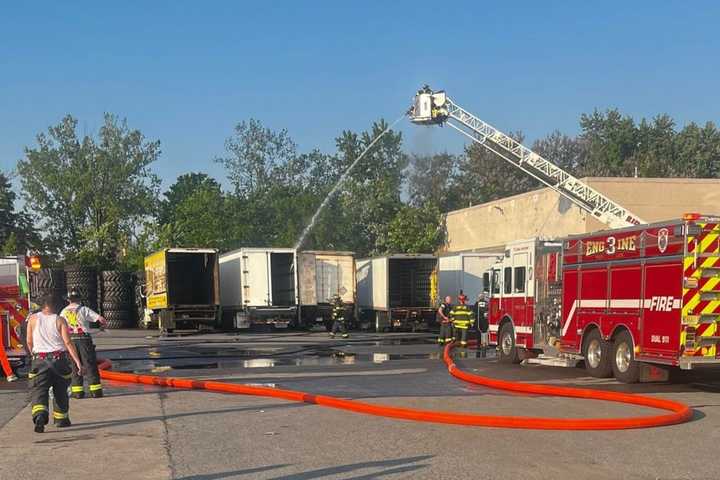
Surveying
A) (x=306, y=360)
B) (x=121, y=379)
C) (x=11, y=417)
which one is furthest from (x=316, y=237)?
(x=11, y=417)

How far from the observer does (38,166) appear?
64562 millimetres

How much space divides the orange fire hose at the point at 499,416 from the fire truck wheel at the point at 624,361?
2.39 meters

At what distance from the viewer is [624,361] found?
1404cm

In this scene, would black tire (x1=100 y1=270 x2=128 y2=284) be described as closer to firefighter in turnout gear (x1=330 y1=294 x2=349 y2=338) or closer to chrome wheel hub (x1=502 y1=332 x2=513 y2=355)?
firefighter in turnout gear (x1=330 y1=294 x2=349 y2=338)

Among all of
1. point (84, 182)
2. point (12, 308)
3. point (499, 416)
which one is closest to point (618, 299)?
point (499, 416)

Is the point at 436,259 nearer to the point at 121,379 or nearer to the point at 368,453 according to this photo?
the point at 121,379

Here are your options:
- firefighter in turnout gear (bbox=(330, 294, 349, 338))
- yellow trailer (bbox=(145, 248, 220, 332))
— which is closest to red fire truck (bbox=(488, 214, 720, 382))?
firefighter in turnout gear (bbox=(330, 294, 349, 338))

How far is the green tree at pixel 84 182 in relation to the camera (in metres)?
64.3

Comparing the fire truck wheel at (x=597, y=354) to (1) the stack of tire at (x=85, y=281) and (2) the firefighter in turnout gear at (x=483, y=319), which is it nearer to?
(2) the firefighter in turnout gear at (x=483, y=319)

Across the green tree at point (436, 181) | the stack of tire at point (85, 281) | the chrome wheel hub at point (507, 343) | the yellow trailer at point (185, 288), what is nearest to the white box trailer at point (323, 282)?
the yellow trailer at point (185, 288)

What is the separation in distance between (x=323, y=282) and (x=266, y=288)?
87.3 inches

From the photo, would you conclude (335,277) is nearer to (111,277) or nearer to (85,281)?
(111,277)

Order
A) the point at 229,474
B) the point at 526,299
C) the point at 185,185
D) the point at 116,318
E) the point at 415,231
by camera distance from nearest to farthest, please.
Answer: the point at 229,474
the point at 526,299
the point at 116,318
the point at 415,231
the point at 185,185

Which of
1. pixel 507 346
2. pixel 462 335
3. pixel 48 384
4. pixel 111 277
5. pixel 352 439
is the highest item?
pixel 111 277
